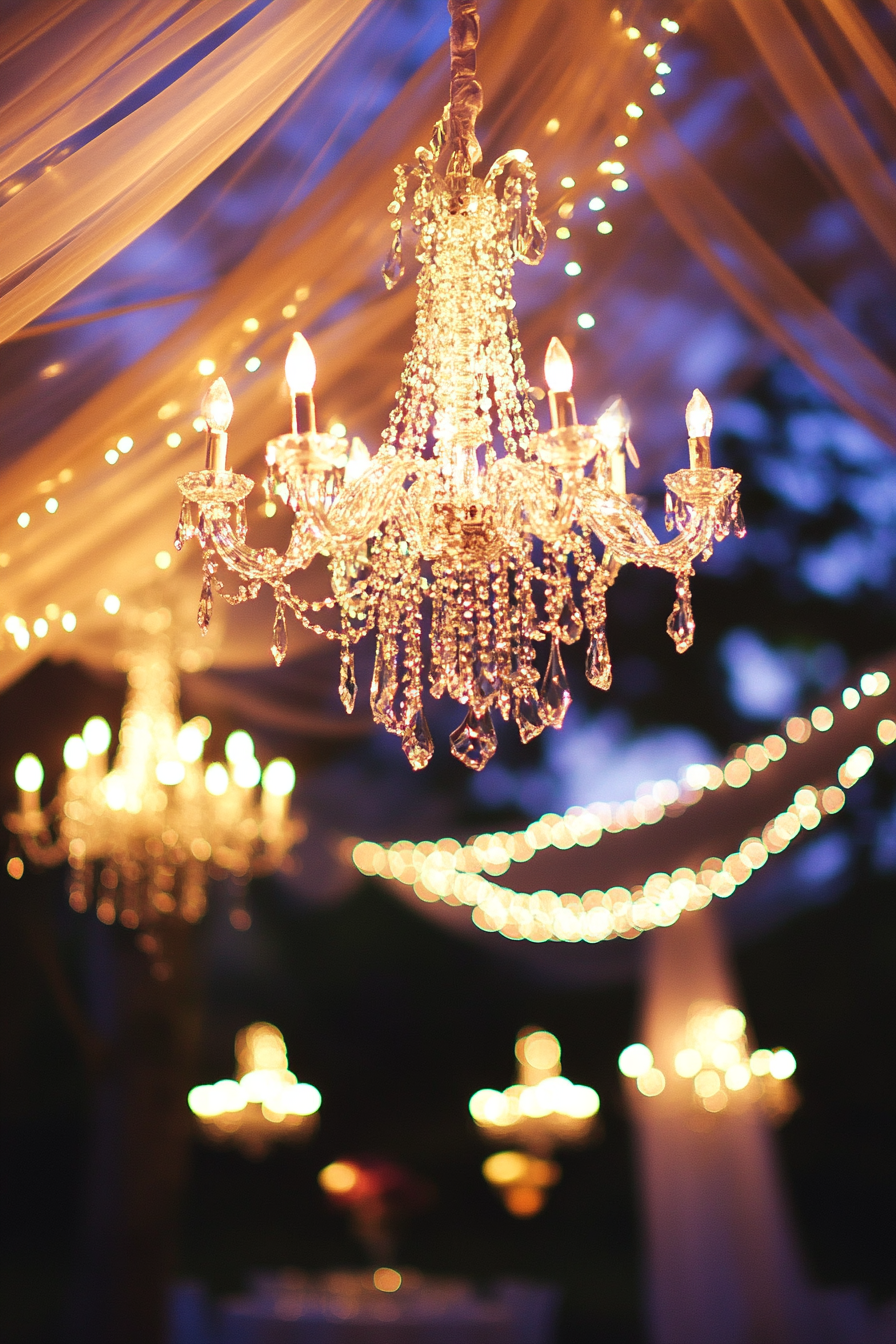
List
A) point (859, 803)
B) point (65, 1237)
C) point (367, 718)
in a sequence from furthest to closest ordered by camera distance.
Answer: point (65, 1237)
point (859, 803)
point (367, 718)

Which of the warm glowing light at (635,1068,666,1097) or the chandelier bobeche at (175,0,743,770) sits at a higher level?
the chandelier bobeche at (175,0,743,770)

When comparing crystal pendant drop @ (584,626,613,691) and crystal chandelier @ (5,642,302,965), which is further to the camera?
crystal chandelier @ (5,642,302,965)

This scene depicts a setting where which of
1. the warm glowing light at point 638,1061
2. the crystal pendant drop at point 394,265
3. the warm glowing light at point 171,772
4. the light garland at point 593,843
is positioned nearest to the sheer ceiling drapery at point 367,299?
the crystal pendant drop at point 394,265

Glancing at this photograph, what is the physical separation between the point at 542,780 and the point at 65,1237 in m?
5.31

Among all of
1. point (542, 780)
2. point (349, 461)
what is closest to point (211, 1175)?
point (542, 780)

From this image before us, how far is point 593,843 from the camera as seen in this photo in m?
4.05

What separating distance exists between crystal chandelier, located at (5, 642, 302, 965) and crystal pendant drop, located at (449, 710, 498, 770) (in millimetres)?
1701

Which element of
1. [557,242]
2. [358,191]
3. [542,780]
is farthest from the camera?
[542,780]

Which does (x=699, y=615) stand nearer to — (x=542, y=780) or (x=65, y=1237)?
(x=542, y=780)

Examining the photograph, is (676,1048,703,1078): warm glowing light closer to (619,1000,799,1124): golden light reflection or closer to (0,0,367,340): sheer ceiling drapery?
(619,1000,799,1124): golden light reflection

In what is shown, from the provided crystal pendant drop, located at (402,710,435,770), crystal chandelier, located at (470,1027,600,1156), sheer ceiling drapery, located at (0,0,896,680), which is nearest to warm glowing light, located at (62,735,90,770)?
sheer ceiling drapery, located at (0,0,896,680)

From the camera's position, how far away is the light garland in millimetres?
3645

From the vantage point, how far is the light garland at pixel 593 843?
3.64m

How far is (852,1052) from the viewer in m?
8.34
